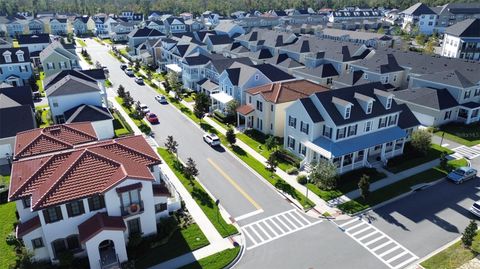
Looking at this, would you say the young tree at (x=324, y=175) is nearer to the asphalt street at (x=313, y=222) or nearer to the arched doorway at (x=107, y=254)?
the asphalt street at (x=313, y=222)

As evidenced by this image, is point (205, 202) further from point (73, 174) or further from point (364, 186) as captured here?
point (364, 186)

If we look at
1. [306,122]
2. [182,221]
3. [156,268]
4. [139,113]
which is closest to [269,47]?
[139,113]

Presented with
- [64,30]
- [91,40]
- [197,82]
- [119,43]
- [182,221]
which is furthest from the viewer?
[64,30]

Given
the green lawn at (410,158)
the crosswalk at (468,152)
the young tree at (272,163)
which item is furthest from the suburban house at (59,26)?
the crosswalk at (468,152)

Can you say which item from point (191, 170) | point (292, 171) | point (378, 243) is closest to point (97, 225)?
point (191, 170)

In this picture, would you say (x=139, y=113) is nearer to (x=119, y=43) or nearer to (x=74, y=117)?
(x=74, y=117)

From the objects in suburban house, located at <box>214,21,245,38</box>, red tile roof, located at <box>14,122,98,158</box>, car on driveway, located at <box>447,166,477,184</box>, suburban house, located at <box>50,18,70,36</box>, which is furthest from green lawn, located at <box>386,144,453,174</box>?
suburban house, located at <box>50,18,70,36</box>
